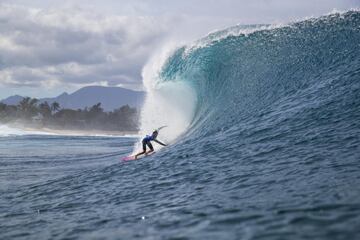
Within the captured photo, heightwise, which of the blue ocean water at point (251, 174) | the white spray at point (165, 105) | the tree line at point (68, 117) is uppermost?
the tree line at point (68, 117)

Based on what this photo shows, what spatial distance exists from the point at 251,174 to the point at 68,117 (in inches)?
5893

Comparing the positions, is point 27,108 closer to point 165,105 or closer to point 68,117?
point 68,117

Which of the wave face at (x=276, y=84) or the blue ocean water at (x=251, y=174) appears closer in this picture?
the blue ocean water at (x=251, y=174)

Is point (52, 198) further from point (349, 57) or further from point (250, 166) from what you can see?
point (349, 57)

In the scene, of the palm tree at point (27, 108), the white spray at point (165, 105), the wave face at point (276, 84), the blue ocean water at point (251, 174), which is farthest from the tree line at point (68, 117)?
the blue ocean water at point (251, 174)

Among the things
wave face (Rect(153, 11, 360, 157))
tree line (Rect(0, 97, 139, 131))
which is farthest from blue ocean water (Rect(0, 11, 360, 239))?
tree line (Rect(0, 97, 139, 131))

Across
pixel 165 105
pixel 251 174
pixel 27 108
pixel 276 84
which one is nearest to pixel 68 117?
pixel 27 108

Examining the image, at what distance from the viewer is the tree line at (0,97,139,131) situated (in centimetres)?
13750

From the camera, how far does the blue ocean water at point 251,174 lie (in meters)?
5.53

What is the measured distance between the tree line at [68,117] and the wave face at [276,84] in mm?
120816

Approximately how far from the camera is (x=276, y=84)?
16375 mm

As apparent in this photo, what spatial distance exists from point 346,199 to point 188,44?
2094 centimetres

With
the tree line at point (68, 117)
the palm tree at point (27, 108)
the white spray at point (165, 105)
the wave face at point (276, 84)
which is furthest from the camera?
the palm tree at point (27, 108)

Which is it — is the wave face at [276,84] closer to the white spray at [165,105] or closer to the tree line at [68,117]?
the white spray at [165,105]
